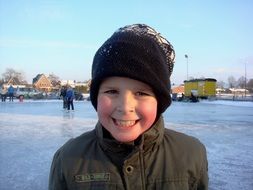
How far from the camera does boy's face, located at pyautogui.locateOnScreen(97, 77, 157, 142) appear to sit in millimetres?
1636

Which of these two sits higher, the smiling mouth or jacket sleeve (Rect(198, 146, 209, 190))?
the smiling mouth

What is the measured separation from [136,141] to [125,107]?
0.20 m

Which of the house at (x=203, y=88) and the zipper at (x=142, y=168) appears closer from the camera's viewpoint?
the zipper at (x=142, y=168)

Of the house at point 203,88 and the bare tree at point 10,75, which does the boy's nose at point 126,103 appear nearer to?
the house at point 203,88

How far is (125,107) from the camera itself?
1.62 meters

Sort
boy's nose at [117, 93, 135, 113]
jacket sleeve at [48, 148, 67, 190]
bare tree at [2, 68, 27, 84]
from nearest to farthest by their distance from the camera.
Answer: boy's nose at [117, 93, 135, 113] → jacket sleeve at [48, 148, 67, 190] → bare tree at [2, 68, 27, 84]

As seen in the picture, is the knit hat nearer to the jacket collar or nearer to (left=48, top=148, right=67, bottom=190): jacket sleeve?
the jacket collar

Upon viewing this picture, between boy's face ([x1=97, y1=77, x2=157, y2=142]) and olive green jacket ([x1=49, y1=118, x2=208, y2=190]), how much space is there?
6cm

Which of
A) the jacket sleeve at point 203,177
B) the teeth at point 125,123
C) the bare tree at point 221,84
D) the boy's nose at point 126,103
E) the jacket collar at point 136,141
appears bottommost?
the jacket sleeve at point 203,177

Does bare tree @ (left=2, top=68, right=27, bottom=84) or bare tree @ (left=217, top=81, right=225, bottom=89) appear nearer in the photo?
bare tree @ (left=2, top=68, right=27, bottom=84)

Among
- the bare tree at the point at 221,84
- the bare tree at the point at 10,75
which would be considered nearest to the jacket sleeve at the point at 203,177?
the bare tree at the point at 10,75

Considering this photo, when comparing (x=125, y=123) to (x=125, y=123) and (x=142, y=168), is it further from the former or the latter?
(x=142, y=168)

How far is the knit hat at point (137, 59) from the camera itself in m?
1.66

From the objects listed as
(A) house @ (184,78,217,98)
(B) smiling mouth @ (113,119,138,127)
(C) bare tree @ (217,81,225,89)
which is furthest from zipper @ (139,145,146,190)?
(C) bare tree @ (217,81,225,89)
